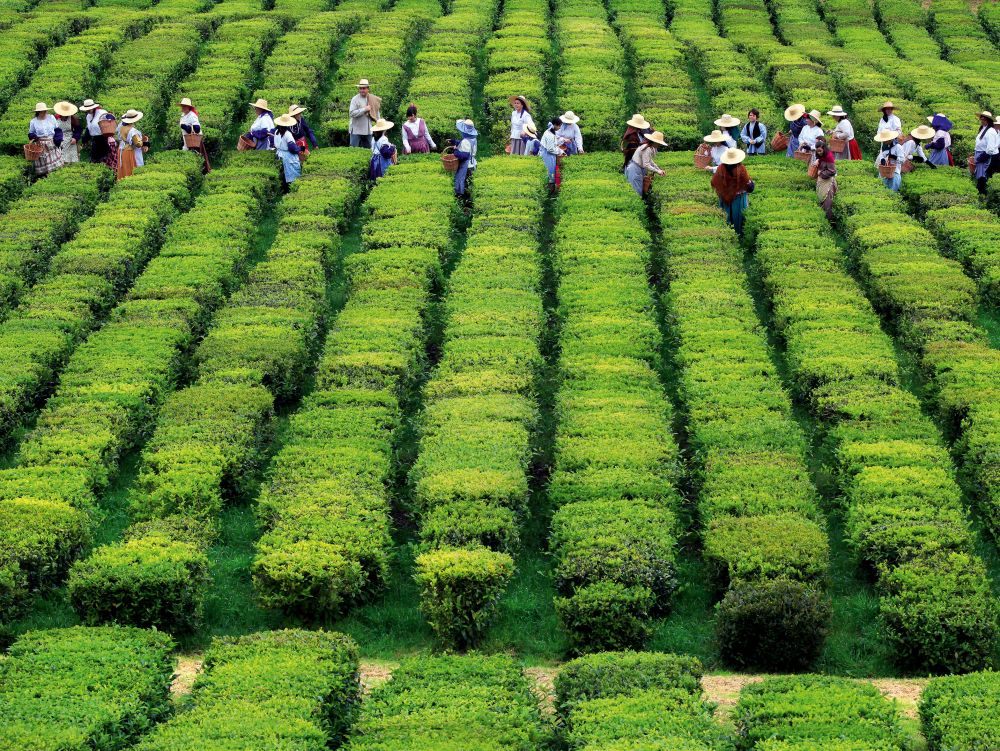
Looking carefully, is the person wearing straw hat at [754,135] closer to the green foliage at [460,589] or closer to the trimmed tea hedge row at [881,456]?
the trimmed tea hedge row at [881,456]

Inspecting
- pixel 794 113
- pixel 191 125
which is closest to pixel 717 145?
pixel 794 113

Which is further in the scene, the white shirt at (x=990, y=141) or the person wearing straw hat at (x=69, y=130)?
the person wearing straw hat at (x=69, y=130)

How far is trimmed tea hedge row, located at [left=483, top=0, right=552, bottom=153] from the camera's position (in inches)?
1155

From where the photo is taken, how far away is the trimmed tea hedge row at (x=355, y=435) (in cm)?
1447

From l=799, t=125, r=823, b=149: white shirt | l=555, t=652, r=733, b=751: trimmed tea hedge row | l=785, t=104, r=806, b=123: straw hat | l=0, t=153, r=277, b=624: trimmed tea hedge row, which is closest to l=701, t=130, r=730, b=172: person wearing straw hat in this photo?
l=785, t=104, r=806, b=123: straw hat

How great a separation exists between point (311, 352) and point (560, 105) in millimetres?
11401

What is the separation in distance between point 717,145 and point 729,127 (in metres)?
1.35

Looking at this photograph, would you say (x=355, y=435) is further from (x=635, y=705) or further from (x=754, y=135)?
(x=754, y=135)

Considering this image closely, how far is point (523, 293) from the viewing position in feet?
69.4

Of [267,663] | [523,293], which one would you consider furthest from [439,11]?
[267,663]

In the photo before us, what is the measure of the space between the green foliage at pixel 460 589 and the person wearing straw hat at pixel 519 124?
14.5m

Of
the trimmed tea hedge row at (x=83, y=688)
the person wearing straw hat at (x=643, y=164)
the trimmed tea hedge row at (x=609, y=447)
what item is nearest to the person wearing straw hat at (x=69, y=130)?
the trimmed tea hedge row at (x=609, y=447)

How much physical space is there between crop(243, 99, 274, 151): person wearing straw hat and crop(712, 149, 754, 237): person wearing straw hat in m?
8.80

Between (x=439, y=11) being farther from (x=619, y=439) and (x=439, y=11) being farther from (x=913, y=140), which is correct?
(x=619, y=439)
